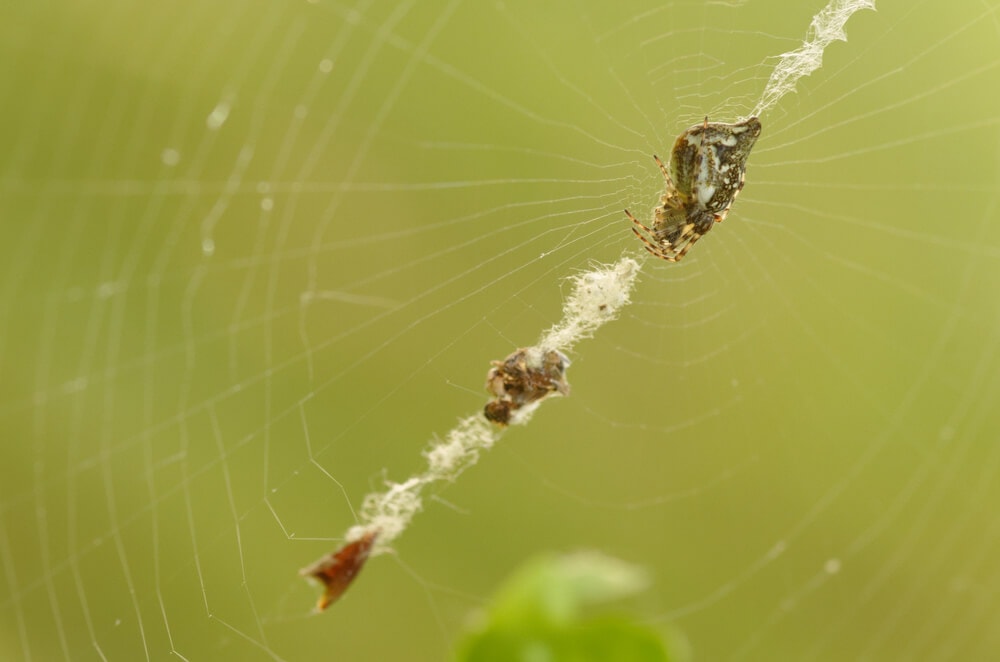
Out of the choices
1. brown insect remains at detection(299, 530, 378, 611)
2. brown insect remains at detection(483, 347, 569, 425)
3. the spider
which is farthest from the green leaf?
the spider

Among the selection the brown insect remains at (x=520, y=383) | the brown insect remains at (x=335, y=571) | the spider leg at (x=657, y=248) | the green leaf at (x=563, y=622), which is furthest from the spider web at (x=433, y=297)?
the green leaf at (x=563, y=622)

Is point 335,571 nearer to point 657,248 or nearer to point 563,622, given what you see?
point 563,622

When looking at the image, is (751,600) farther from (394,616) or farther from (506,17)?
(506,17)

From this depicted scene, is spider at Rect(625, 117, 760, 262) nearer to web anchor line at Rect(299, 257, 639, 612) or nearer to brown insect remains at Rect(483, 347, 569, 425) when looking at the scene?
web anchor line at Rect(299, 257, 639, 612)

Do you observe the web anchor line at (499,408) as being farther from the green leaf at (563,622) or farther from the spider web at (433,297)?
the green leaf at (563,622)

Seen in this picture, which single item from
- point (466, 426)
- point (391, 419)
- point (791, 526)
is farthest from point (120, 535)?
→ point (791, 526)

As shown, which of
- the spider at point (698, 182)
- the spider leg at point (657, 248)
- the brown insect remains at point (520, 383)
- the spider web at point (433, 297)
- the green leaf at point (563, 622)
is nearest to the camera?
the green leaf at point (563, 622)
